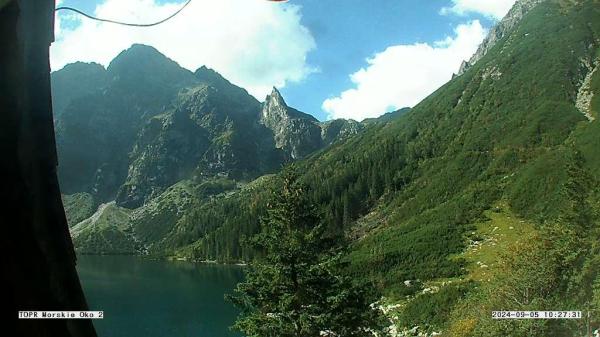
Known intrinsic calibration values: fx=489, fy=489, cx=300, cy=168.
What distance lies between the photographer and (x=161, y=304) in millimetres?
83500

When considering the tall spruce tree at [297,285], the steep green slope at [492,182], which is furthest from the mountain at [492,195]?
the tall spruce tree at [297,285]

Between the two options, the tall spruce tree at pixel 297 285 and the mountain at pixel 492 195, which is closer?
the tall spruce tree at pixel 297 285

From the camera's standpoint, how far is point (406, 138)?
7008 inches

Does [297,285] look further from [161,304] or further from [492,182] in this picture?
[492,182]

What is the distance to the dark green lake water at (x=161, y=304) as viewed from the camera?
6300 cm

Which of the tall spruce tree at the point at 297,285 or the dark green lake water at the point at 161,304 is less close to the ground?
the tall spruce tree at the point at 297,285

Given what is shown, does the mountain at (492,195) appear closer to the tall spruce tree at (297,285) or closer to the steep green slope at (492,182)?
the steep green slope at (492,182)

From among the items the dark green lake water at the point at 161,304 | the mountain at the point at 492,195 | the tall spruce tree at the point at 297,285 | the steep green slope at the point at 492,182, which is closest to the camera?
the tall spruce tree at the point at 297,285

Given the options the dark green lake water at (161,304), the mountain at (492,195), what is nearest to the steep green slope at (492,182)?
the mountain at (492,195)

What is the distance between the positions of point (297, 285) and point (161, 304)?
7173 cm

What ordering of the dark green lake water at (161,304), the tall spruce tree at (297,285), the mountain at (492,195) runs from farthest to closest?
the dark green lake water at (161,304)
the mountain at (492,195)
the tall spruce tree at (297,285)

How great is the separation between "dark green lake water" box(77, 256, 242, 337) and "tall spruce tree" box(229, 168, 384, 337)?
35575 millimetres

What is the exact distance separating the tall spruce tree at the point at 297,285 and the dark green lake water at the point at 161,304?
117ft

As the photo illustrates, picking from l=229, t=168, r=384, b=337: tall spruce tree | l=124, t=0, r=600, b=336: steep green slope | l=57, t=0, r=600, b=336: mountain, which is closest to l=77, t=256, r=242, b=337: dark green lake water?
l=57, t=0, r=600, b=336: mountain
